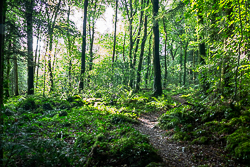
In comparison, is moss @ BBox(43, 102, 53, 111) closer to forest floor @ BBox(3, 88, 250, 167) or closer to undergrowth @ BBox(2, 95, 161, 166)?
forest floor @ BBox(3, 88, 250, 167)

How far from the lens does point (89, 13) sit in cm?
1822

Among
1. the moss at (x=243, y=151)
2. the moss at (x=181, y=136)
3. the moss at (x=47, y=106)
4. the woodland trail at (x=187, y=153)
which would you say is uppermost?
the moss at (x=47, y=106)

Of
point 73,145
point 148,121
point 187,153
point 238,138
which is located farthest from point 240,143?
point 73,145

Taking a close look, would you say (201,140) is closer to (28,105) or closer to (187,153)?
Answer: (187,153)

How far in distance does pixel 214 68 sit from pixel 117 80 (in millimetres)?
8884

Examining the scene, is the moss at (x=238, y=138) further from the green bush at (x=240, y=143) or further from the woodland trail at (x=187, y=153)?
the woodland trail at (x=187, y=153)

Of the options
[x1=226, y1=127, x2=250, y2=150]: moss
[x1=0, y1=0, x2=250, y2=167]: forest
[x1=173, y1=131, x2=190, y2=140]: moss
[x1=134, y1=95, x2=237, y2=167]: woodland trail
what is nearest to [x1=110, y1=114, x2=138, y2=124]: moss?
[x1=0, y1=0, x2=250, y2=167]: forest

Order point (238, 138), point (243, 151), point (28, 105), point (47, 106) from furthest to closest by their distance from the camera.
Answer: point (47, 106), point (28, 105), point (238, 138), point (243, 151)

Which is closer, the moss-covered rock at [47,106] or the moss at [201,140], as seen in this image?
the moss at [201,140]

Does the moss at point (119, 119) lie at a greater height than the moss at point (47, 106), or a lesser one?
lesser

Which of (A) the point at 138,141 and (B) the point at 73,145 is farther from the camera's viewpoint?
(B) the point at 73,145

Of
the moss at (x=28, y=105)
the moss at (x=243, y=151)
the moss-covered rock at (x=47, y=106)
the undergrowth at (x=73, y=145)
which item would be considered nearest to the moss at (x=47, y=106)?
the moss-covered rock at (x=47, y=106)

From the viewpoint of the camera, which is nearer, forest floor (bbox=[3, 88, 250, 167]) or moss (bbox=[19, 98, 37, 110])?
forest floor (bbox=[3, 88, 250, 167])

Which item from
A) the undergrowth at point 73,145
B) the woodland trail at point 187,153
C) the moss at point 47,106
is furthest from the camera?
the moss at point 47,106
